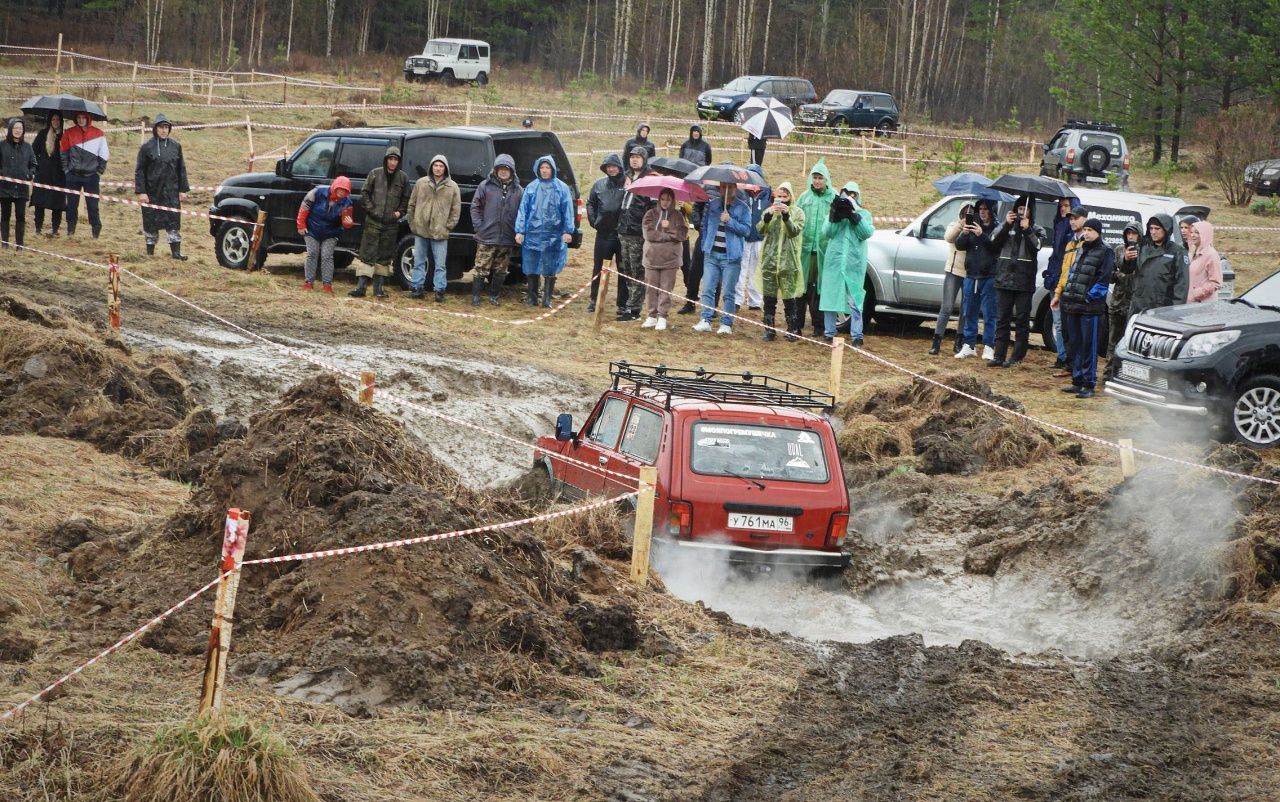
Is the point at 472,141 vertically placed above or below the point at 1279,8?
below

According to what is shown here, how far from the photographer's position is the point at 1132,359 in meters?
14.5

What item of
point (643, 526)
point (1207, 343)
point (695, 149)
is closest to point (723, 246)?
point (695, 149)

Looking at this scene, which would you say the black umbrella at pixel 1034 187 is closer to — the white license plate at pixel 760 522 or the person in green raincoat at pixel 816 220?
the person in green raincoat at pixel 816 220

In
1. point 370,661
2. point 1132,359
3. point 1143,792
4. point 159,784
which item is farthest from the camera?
point 1132,359

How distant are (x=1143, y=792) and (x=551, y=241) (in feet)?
46.2

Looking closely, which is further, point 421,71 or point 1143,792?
point 421,71

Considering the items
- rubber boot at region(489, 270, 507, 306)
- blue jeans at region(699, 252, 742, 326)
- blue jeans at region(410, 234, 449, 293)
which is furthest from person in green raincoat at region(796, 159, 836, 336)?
blue jeans at region(410, 234, 449, 293)

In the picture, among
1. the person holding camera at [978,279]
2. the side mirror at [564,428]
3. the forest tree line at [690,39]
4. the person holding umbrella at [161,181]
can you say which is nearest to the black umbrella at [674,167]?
the person holding camera at [978,279]

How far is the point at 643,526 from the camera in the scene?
30.6ft

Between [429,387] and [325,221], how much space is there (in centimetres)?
454

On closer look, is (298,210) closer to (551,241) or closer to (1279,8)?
(551,241)

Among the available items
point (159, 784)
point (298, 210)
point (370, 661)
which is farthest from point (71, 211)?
point (159, 784)

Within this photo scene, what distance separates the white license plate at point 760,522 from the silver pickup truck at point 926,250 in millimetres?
9837

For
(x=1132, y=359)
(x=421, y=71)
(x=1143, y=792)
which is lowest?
(x=1143, y=792)
